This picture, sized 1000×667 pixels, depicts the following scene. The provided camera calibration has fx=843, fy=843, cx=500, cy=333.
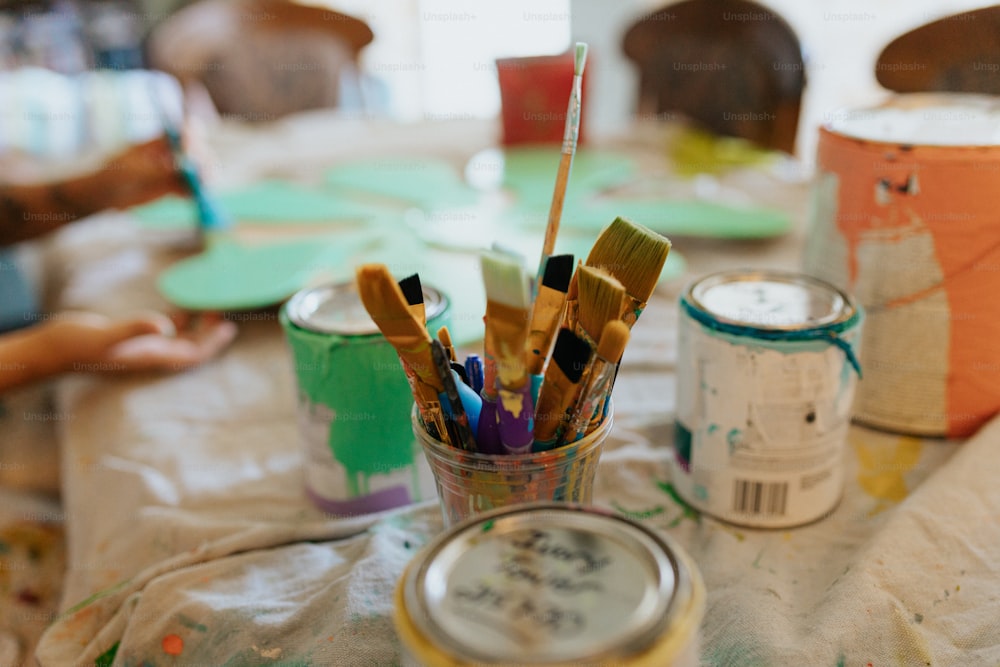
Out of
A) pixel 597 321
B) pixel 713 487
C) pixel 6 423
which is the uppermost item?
pixel 597 321

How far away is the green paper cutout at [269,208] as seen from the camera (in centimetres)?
104

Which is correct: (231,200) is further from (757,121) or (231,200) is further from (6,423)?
(757,121)

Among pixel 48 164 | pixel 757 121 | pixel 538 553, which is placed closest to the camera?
pixel 538 553

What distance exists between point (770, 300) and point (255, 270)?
553mm

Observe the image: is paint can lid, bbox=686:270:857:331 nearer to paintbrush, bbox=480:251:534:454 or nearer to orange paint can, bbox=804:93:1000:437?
orange paint can, bbox=804:93:1000:437

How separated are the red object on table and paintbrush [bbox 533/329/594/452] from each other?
0.78 metres

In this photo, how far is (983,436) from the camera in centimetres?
57

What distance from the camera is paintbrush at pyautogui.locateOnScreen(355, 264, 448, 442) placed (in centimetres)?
36

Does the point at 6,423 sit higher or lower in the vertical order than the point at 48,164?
lower

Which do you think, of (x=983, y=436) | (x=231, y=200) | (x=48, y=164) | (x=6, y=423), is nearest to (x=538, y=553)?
(x=983, y=436)

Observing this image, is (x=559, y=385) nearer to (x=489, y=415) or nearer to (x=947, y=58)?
(x=489, y=415)

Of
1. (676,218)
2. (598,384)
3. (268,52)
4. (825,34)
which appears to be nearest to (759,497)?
(598,384)

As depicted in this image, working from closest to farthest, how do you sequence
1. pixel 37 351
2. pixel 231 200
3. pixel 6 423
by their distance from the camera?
pixel 37 351 < pixel 6 423 < pixel 231 200

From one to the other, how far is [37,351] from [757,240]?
74 centimetres
